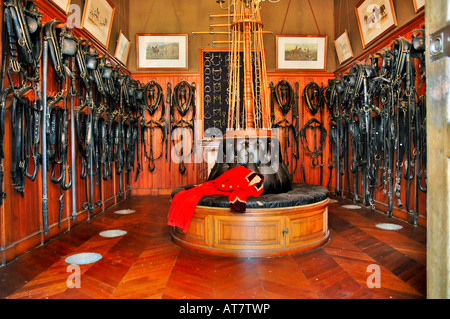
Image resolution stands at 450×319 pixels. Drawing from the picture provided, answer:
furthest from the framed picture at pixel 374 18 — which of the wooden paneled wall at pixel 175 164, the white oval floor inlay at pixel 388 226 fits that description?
the white oval floor inlay at pixel 388 226

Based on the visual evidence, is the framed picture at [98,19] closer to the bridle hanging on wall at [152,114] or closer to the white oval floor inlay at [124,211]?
the bridle hanging on wall at [152,114]

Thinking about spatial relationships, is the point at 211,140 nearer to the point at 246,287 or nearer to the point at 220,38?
the point at 220,38

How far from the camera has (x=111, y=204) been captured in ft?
18.5

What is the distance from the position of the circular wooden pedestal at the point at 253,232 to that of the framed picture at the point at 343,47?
421 centimetres

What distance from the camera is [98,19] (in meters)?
5.07

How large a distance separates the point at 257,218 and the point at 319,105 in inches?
173

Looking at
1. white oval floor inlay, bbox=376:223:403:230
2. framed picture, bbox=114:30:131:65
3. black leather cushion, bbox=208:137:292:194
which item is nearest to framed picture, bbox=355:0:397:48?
black leather cushion, bbox=208:137:292:194

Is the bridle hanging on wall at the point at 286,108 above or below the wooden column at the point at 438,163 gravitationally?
above

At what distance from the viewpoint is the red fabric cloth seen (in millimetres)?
3158

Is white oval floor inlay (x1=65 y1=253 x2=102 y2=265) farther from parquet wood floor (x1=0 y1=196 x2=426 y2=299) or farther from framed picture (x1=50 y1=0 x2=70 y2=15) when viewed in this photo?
framed picture (x1=50 y1=0 x2=70 y2=15)

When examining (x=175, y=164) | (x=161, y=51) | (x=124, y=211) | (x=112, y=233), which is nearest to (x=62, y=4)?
(x=112, y=233)

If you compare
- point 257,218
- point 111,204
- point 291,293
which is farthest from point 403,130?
point 111,204

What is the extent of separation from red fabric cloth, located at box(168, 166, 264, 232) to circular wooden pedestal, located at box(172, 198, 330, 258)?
0.10 meters

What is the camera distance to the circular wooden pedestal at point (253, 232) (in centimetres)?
304
